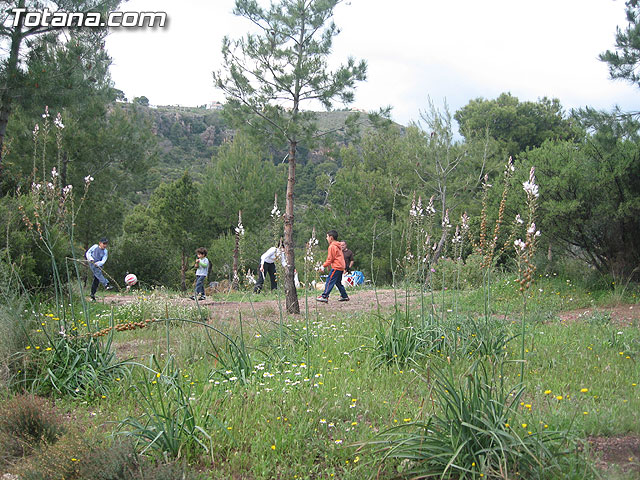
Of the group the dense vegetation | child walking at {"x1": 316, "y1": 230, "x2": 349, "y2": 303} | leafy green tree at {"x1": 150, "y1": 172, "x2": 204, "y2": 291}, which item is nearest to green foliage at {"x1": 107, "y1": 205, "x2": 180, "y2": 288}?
leafy green tree at {"x1": 150, "y1": 172, "x2": 204, "y2": 291}

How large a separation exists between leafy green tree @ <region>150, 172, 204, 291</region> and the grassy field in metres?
19.2

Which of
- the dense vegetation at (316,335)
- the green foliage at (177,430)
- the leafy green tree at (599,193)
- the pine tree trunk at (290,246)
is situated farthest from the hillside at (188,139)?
the green foliage at (177,430)

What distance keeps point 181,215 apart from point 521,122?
71.1 ft

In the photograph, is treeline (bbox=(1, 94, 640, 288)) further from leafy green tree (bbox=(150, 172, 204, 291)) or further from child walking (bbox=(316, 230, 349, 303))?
child walking (bbox=(316, 230, 349, 303))

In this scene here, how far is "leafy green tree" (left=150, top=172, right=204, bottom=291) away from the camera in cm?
2467

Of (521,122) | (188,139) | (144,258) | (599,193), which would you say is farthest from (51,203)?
(188,139)

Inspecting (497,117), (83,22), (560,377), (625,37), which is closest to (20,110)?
(83,22)

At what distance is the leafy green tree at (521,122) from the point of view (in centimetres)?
3130

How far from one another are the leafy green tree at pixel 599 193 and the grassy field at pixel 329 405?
4.62m

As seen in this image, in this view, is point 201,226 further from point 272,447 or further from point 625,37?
point 272,447

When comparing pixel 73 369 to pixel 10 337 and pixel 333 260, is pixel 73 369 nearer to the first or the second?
pixel 10 337

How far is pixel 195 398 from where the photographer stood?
3.70 meters

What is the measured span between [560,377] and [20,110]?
9466 millimetres

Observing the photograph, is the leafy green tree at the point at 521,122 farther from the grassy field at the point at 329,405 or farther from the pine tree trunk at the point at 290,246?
the grassy field at the point at 329,405
